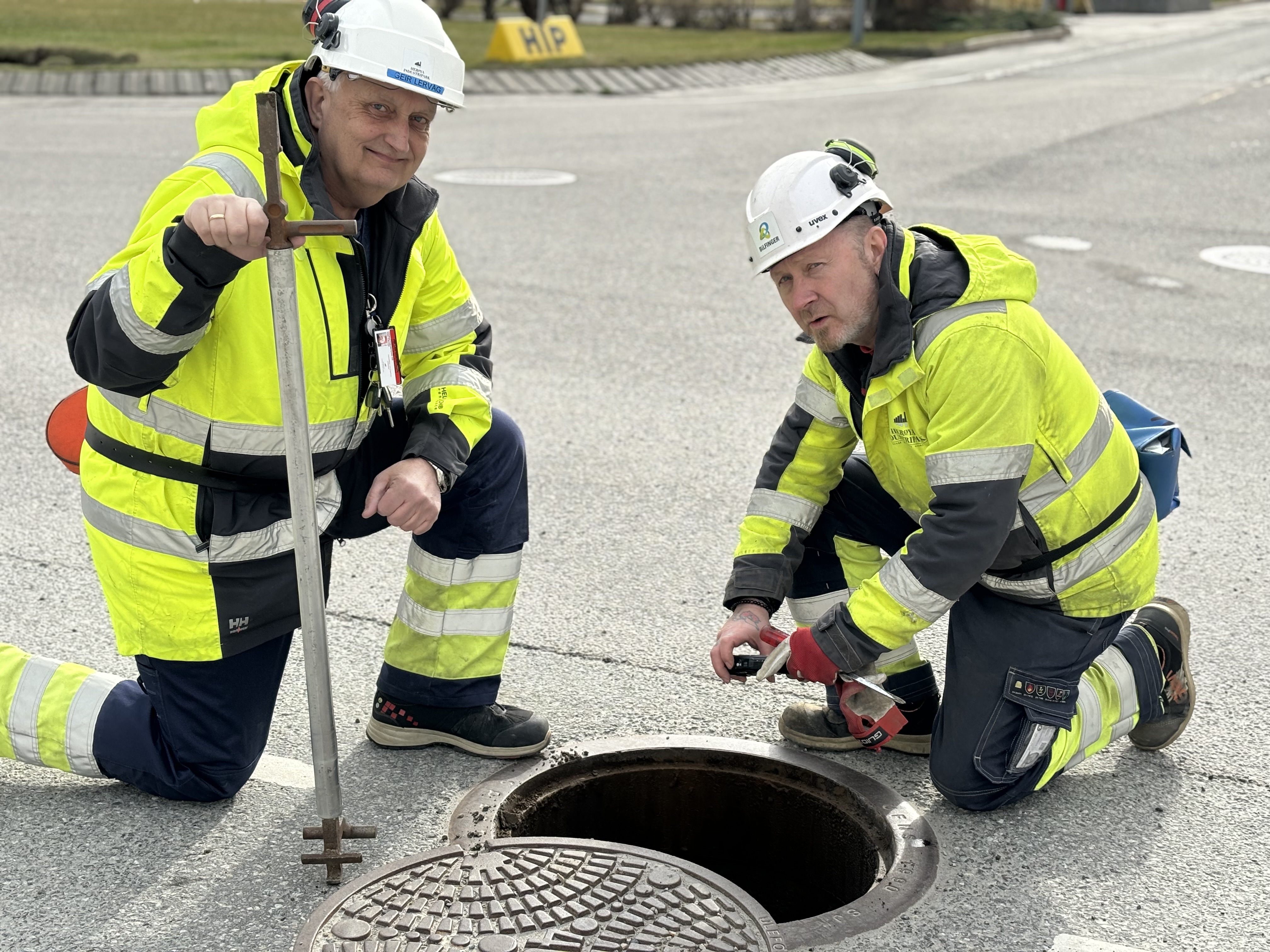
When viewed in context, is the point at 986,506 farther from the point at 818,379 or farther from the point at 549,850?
the point at 549,850

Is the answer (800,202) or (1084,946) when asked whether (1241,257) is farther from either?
(1084,946)

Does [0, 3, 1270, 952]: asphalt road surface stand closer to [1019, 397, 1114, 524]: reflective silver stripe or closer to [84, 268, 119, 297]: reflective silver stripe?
[1019, 397, 1114, 524]: reflective silver stripe

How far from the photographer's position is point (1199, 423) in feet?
18.1

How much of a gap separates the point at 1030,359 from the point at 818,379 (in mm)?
561

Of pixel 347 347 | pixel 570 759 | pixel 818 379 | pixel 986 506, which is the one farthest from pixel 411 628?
pixel 986 506

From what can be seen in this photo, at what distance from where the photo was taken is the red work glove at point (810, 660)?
117 inches

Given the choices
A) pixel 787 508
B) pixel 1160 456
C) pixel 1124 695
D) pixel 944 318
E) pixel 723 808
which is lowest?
pixel 723 808

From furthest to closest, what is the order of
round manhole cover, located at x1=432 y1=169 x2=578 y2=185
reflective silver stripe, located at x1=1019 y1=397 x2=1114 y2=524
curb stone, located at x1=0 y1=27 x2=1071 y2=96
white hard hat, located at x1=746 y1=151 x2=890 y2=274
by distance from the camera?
curb stone, located at x1=0 y1=27 x2=1071 y2=96
round manhole cover, located at x1=432 y1=169 x2=578 y2=185
reflective silver stripe, located at x1=1019 y1=397 x2=1114 y2=524
white hard hat, located at x1=746 y1=151 x2=890 y2=274

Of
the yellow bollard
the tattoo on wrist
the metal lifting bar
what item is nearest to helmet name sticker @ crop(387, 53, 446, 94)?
the metal lifting bar

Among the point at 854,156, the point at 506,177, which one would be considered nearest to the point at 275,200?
the point at 854,156

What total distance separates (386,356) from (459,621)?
736mm

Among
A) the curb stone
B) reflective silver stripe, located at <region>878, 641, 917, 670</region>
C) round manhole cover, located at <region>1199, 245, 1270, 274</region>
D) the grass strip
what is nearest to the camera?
reflective silver stripe, located at <region>878, 641, 917, 670</region>

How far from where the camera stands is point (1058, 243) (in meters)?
8.44

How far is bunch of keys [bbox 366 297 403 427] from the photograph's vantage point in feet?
9.68
